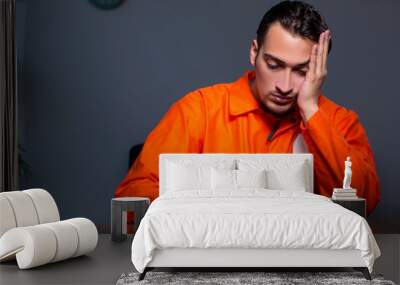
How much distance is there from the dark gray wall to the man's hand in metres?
0.13

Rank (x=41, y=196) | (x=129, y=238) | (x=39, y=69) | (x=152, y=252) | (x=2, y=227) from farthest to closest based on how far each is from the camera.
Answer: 1. (x=39, y=69)
2. (x=129, y=238)
3. (x=41, y=196)
4. (x=2, y=227)
5. (x=152, y=252)

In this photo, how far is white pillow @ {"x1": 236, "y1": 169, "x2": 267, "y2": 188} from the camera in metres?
5.95

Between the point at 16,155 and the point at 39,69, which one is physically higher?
the point at 39,69

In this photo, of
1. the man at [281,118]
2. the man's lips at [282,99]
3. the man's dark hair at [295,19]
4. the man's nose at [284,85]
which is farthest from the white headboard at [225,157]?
the man's dark hair at [295,19]

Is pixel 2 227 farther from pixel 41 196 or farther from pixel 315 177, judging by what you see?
pixel 315 177

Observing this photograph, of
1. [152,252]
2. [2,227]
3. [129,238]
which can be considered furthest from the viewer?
[129,238]

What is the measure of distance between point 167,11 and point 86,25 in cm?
84

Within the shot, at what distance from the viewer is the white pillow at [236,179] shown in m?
5.95

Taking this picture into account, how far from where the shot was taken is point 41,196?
17.9ft

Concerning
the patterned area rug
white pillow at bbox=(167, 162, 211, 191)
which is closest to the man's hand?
white pillow at bbox=(167, 162, 211, 191)

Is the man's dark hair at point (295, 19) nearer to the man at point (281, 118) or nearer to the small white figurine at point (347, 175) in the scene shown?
the man at point (281, 118)

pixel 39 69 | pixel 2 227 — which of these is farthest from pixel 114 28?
pixel 2 227

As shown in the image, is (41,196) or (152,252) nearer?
(152,252)

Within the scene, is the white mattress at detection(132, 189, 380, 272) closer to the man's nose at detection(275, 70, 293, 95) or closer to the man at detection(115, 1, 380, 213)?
the man at detection(115, 1, 380, 213)
